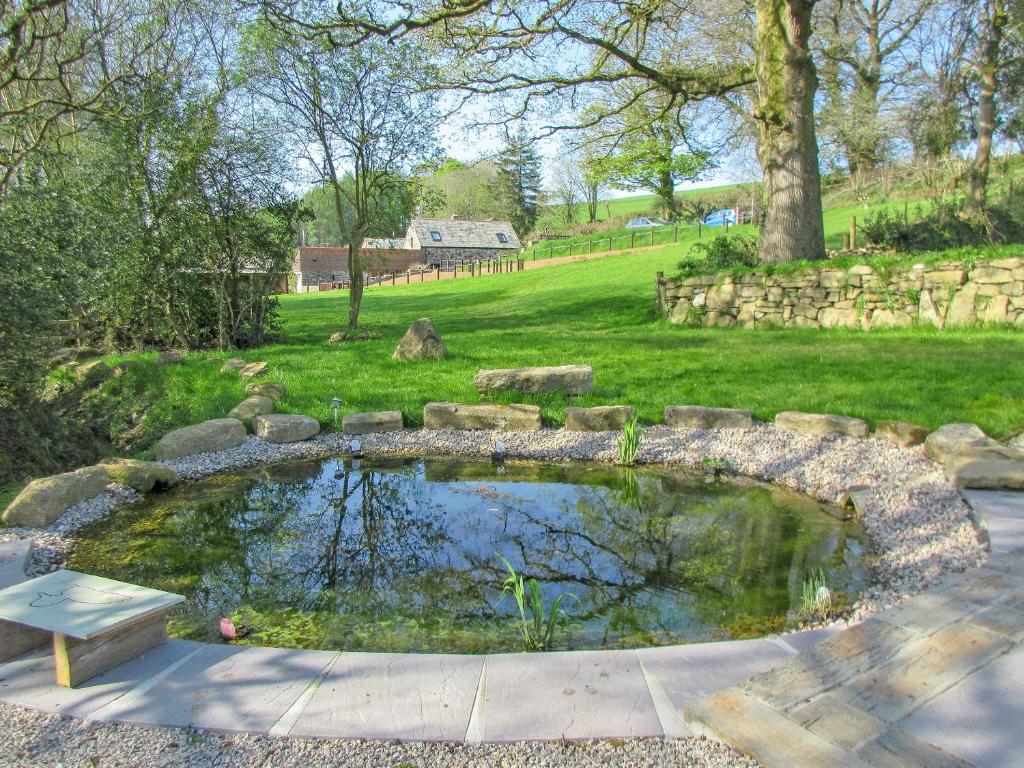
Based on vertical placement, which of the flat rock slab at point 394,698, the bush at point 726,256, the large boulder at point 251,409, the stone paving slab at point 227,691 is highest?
the bush at point 726,256

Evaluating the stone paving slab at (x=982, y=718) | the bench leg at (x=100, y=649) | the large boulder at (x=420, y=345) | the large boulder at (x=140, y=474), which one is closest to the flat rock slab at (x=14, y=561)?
the bench leg at (x=100, y=649)

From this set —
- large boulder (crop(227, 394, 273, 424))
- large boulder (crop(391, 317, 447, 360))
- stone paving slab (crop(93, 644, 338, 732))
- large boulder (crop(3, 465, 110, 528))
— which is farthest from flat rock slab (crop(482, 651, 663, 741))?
large boulder (crop(391, 317, 447, 360))

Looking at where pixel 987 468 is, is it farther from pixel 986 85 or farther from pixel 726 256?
pixel 986 85

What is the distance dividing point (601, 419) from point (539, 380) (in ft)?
3.34

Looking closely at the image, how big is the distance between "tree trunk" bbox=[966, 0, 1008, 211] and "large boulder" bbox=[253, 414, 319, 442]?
567 inches

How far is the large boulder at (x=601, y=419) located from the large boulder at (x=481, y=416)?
387 mm

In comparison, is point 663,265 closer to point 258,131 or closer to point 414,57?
point 414,57

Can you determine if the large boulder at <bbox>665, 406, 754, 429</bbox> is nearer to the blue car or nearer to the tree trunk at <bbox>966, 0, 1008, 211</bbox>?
the tree trunk at <bbox>966, 0, 1008, 211</bbox>

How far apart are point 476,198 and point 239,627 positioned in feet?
194

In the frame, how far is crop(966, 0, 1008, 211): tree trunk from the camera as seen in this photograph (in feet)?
47.8

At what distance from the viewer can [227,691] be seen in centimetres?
251

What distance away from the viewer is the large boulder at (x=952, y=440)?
495 centimetres

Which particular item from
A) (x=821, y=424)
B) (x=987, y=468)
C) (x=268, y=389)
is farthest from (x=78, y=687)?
(x=821, y=424)

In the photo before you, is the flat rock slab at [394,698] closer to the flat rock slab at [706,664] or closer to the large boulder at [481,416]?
the flat rock slab at [706,664]
